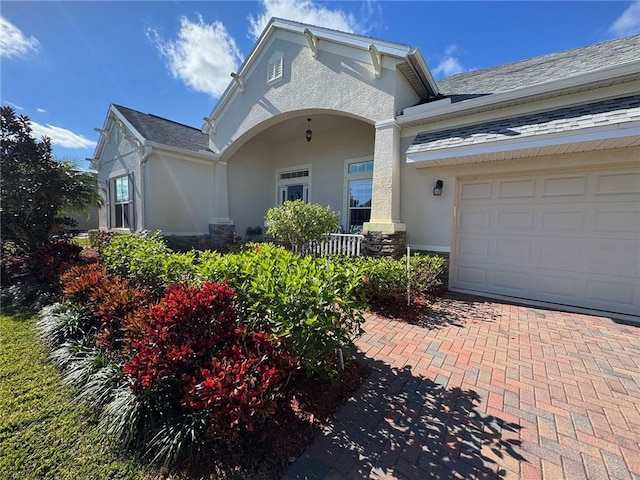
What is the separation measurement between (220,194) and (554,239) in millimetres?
10399

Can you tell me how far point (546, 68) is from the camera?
6.34 metres

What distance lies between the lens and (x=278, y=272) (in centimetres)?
279

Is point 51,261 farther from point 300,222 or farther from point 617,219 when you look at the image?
point 617,219

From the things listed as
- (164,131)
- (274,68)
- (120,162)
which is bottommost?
(120,162)

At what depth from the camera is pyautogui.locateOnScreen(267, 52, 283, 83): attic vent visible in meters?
8.35

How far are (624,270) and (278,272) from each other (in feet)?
21.9

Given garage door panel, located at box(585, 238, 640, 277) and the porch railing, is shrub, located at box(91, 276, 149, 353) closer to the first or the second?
the porch railing

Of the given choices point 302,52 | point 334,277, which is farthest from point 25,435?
point 302,52

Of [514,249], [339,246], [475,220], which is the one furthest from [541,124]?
[339,246]

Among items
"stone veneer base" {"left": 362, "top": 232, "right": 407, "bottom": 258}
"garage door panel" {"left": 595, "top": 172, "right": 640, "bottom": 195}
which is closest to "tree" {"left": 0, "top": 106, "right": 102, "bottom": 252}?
"stone veneer base" {"left": 362, "top": 232, "right": 407, "bottom": 258}

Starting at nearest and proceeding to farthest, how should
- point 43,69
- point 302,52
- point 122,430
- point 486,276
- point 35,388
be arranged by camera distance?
point 122,430
point 35,388
point 486,276
point 43,69
point 302,52

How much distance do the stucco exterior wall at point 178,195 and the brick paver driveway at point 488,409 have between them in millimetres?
8568

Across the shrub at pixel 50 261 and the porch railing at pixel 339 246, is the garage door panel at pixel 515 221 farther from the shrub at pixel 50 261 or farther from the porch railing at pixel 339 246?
the shrub at pixel 50 261

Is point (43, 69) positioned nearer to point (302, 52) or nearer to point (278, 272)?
point (302, 52)
